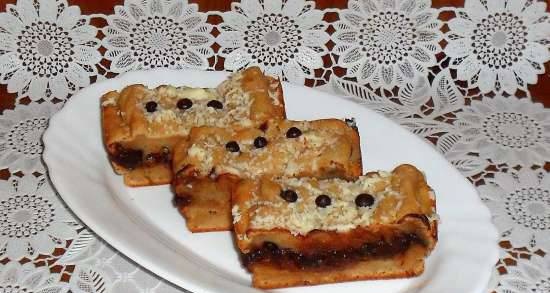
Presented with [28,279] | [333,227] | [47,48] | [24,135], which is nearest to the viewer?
[333,227]

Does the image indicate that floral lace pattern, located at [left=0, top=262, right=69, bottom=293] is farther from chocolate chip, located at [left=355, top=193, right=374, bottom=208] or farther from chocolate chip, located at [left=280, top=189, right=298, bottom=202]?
chocolate chip, located at [left=355, top=193, right=374, bottom=208]

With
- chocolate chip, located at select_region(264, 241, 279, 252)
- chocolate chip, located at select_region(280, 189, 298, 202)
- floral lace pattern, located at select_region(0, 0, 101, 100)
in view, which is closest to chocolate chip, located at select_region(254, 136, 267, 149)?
chocolate chip, located at select_region(280, 189, 298, 202)

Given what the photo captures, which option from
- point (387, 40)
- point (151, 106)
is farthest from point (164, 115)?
point (387, 40)

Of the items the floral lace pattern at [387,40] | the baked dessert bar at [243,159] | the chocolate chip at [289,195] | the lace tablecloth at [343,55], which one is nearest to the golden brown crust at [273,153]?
the baked dessert bar at [243,159]

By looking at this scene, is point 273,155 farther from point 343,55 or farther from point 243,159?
point 343,55

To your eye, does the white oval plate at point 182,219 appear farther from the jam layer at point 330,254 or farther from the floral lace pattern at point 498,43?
the floral lace pattern at point 498,43

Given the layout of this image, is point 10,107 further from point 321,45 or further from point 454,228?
point 454,228

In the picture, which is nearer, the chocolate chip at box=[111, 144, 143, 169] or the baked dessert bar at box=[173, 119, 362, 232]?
the baked dessert bar at box=[173, 119, 362, 232]

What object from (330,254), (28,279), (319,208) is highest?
(319,208)
